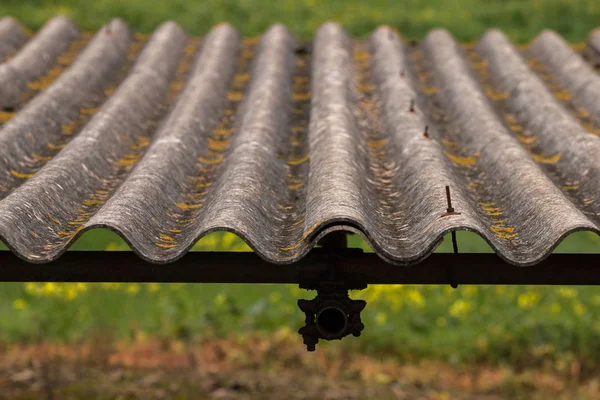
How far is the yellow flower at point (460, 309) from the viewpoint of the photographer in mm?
8438

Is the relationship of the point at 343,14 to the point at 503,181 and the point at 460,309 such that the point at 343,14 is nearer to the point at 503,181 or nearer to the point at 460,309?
the point at 460,309

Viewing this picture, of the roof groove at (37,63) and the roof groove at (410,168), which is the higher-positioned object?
the roof groove at (37,63)

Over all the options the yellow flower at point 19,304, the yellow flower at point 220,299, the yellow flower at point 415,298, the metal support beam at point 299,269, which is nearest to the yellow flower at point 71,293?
the yellow flower at point 19,304

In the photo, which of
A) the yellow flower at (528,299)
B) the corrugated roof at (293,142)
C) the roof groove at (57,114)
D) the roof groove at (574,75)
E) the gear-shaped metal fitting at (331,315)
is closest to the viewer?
the corrugated roof at (293,142)

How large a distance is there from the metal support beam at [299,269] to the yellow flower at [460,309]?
18.1 feet

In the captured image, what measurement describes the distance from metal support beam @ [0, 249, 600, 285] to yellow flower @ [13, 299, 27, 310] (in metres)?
6.03

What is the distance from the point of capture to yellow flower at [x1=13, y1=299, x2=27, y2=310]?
8602 millimetres

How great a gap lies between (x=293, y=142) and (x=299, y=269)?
1147 millimetres

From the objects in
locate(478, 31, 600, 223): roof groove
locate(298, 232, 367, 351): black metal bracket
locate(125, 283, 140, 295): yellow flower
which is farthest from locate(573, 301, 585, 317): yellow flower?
locate(298, 232, 367, 351): black metal bracket

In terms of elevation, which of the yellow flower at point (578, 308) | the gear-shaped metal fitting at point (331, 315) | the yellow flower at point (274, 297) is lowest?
the gear-shaped metal fitting at point (331, 315)

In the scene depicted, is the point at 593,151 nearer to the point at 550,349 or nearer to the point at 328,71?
the point at 328,71

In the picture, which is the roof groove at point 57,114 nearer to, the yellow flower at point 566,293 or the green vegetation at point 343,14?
the yellow flower at point 566,293

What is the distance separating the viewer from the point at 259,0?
41.8 feet

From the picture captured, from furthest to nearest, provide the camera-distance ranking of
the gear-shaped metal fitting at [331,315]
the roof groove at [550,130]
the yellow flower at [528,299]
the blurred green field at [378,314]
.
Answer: the yellow flower at [528,299]
the blurred green field at [378,314]
the roof groove at [550,130]
the gear-shaped metal fitting at [331,315]
